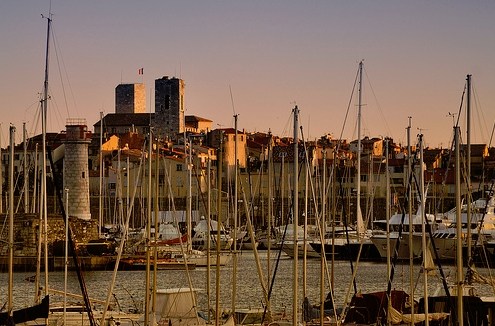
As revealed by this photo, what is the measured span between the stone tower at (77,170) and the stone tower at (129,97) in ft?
234

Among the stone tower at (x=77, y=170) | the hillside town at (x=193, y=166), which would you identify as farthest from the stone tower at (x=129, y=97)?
the stone tower at (x=77, y=170)

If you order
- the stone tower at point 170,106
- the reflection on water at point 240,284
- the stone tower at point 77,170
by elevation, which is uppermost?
the stone tower at point 170,106

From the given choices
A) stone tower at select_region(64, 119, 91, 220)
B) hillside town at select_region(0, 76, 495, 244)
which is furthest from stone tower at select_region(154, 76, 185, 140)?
stone tower at select_region(64, 119, 91, 220)

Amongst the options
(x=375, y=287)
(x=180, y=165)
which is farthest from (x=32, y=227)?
(x=180, y=165)

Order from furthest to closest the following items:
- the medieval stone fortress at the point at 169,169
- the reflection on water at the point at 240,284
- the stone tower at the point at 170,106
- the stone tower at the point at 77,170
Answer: the stone tower at the point at 170,106 → the stone tower at the point at 77,170 → the medieval stone fortress at the point at 169,169 → the reflection on water at the point at 240,284

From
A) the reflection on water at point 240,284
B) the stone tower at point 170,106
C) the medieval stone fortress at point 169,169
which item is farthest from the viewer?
the stone tower at point 170,106

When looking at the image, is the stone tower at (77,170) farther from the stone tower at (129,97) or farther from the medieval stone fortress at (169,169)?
the stone tower at (129,97)

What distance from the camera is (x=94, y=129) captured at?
120 m

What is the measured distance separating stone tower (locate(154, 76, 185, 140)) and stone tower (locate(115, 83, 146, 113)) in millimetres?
5237

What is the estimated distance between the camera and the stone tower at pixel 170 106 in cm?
12228

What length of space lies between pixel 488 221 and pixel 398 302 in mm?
28619

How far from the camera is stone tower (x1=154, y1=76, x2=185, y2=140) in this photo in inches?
4814

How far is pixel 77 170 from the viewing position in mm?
56406

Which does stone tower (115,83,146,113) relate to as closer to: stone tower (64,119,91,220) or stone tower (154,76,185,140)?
stone tower (154,76,185,140)
